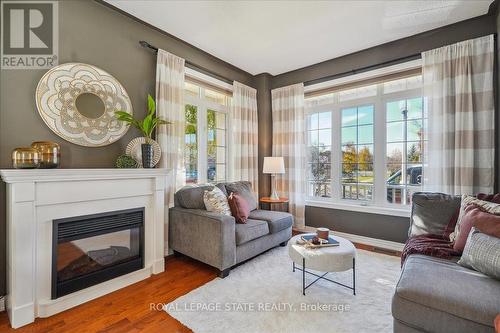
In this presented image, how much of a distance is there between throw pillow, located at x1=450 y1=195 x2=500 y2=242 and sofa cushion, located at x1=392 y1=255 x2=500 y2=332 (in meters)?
0.54

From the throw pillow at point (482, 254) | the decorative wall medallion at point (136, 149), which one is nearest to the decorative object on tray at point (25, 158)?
the decorative wall medallion at point (136, 149)

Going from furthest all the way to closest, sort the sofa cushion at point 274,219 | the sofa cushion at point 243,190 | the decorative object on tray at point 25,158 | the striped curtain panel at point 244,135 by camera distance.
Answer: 1. the striped curtain panel at point 244,135
2. the sofa cushion at point 243,190
3. the sofa cushion at point 274,219
4. the decorative object on tray at point 25,158

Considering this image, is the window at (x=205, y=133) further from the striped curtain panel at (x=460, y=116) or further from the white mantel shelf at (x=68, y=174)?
the striped curtain panel at (x=460, y=116)

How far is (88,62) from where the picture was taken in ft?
7.89

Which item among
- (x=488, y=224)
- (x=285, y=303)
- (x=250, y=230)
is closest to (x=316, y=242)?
(x=285, y=303)

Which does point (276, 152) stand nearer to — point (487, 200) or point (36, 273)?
point (487, 200)

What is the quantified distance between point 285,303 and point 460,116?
2805 millimetres

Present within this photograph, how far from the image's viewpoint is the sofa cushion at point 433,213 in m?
2.23

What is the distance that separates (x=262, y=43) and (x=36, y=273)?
3.40 meters

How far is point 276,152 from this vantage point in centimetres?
438

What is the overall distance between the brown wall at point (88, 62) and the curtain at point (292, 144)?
5.84ft

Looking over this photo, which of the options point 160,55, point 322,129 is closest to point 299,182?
point 322,129

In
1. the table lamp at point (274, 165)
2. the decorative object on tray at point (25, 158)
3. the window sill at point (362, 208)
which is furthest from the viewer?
the table lamp at point (274, 165)

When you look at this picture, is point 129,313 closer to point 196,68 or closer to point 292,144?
point 196,68
